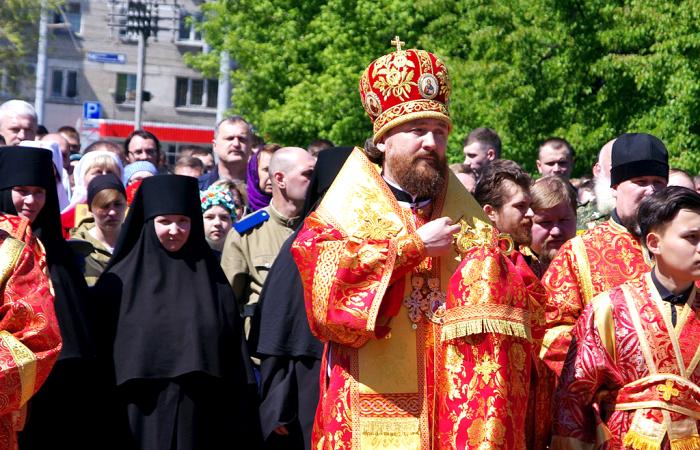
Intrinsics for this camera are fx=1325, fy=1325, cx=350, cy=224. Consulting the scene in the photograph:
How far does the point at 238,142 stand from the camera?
10.7 m

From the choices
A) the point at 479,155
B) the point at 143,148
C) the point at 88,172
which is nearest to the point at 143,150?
the point at 143,148

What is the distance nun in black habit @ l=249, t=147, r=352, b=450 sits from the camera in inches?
297

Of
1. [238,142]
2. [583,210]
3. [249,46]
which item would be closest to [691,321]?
[583,210]

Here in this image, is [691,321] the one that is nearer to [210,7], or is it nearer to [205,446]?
[205,446]

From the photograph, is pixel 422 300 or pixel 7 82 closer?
pixel 422 300

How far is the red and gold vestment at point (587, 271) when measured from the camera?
6395mm

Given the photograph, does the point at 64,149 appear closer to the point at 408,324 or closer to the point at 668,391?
the point at 408,324

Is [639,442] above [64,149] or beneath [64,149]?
beneath

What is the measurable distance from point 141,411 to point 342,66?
1936 cm

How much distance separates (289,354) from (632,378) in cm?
233

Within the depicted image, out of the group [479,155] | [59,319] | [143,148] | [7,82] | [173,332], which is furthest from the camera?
[7,82]

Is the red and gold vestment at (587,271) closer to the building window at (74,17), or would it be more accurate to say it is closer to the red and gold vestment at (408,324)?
the red and gold vestment at (408,324)

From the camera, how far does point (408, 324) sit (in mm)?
5945

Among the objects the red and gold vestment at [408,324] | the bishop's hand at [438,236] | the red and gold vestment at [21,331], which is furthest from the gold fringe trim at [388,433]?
the red and gold vestment at [21,331]
